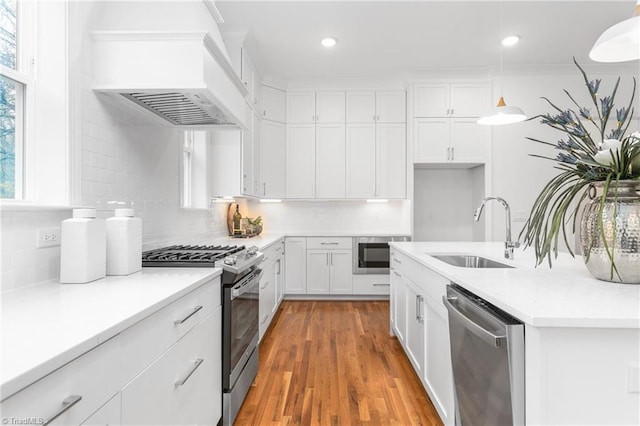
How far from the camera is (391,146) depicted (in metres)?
4.80

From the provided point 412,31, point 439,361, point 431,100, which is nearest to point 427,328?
point 439,361

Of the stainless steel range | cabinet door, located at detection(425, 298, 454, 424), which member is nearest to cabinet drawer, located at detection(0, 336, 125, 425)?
the stainless steel range

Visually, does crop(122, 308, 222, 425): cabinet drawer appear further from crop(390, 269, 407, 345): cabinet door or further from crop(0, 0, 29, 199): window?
crop(390, 269, 407, 345): cabinet door

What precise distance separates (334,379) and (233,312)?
1026mm

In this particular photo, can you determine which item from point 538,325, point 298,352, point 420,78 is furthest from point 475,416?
point 420,78

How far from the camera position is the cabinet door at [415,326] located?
7.29 ft

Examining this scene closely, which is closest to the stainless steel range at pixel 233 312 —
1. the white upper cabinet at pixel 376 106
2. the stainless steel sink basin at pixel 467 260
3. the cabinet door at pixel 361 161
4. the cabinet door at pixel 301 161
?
the stainless steel sink basin at pixel 467 260

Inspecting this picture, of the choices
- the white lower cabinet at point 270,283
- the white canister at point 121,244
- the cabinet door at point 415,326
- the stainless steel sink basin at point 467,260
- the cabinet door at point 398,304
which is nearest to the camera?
the white canister at point 121,244

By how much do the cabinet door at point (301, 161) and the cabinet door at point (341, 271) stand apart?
0.90 meters

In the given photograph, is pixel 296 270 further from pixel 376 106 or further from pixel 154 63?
pixel 154 63

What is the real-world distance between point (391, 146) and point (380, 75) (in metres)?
0.94

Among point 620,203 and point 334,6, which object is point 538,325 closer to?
point 620,203

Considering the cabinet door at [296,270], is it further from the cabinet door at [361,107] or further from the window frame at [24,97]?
the window frame at [24,97]

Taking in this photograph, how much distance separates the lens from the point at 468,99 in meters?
4.59
